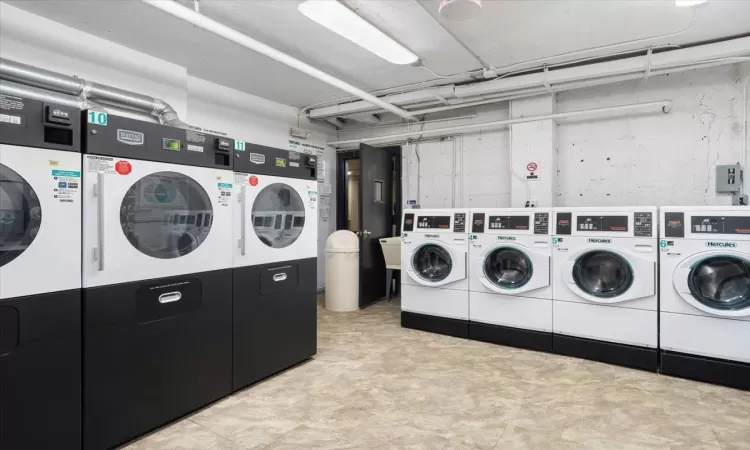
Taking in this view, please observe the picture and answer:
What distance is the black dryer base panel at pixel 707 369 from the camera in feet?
9.12

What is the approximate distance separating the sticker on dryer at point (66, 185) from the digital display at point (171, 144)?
1.42 ft

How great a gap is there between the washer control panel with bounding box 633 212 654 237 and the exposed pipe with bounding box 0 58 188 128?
354 cm

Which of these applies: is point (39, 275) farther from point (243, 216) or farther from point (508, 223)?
point (508, 223)

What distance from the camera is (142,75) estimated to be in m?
3.76

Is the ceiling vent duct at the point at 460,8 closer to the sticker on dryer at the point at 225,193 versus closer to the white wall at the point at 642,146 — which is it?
the sticker on dryer at the point at 225,193

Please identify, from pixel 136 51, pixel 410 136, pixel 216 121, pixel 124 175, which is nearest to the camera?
pixel 124 175

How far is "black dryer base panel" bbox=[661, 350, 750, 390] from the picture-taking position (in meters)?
2.78

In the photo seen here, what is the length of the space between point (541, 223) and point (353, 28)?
2221mm

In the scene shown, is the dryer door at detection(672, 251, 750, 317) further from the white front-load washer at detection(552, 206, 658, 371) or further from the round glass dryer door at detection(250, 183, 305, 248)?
the round glass dryer door at detection(250, 183, 305, 248)

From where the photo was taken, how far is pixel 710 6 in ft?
9.43

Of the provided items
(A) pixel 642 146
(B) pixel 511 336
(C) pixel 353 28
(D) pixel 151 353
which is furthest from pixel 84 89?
(A) pixel 642 146

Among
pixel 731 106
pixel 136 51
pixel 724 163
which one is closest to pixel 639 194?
pixel 724 163

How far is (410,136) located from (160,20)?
10.7 ft

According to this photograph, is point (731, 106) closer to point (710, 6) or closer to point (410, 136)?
Result: point (710, 6)
